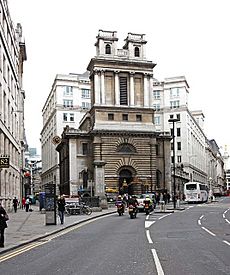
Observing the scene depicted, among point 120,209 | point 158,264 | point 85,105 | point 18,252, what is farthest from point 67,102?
point 158,264

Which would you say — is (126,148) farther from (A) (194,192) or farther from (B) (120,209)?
(B) (120,209)

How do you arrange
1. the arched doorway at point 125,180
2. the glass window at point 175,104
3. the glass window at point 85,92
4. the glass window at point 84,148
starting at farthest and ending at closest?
the glass window at point 175,104, the glass window at point 85,92, the glass window at point 84,148, the arched doorway at point 125,180

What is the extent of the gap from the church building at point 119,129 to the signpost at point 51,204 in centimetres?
4980

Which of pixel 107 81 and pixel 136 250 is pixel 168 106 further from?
pixel 136 250

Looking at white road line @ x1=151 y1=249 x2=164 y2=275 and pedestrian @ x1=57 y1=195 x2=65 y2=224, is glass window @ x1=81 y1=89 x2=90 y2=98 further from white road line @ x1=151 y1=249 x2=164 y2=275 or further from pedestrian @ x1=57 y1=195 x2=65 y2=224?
white road line @ x1=151 y1=249 x2=164 y2=275

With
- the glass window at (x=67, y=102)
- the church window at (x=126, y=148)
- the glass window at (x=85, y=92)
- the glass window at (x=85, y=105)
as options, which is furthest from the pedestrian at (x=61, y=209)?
the glass window at (x=85, y=92)

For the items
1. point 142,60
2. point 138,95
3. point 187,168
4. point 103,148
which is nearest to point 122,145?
point 103,148

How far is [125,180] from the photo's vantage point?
81438 mm

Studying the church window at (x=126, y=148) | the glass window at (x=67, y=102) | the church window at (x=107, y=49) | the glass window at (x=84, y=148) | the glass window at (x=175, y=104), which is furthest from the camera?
the glass window at (x=175, y=104)

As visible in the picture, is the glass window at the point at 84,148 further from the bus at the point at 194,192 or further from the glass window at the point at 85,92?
the glass window at the point at 85,92

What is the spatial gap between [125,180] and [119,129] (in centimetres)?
810

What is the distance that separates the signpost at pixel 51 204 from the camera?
28781 mm

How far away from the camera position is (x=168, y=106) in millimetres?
127688

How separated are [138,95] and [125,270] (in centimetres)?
7386
